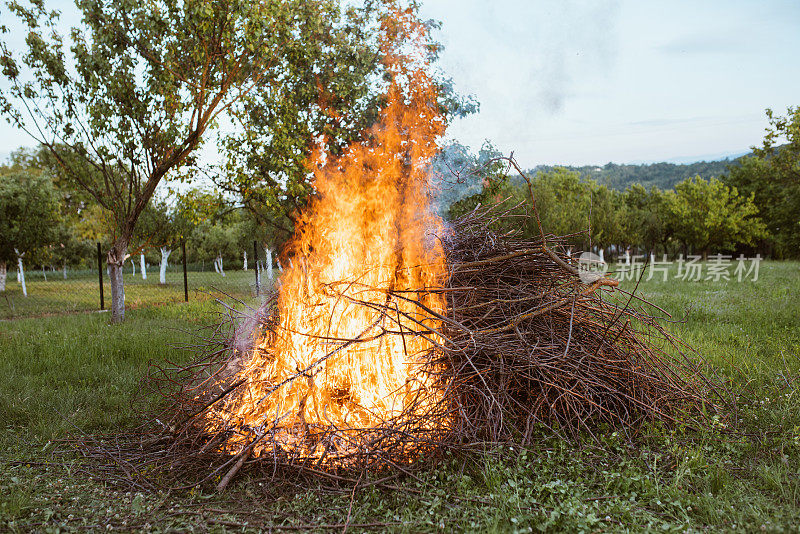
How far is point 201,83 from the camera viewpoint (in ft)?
29.0

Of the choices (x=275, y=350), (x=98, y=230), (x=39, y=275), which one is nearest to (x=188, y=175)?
(x=275, y=350)

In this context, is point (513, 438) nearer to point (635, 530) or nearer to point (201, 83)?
point (635, 530)

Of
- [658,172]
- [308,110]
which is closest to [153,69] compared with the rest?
[308,110]

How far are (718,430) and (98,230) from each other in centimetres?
2692

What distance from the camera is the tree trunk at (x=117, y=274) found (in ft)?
31.6

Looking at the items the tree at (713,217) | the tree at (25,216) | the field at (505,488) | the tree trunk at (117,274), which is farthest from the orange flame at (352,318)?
the tree at (713,217)

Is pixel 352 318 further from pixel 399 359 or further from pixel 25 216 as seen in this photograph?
pixel 25 216

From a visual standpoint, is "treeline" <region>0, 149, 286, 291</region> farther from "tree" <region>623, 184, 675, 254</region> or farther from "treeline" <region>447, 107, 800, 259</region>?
"tree" <region>623, 184, 675, 254</region>

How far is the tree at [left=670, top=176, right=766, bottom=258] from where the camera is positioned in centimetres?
3500

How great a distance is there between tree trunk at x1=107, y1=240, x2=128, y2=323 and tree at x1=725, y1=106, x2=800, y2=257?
2493cm

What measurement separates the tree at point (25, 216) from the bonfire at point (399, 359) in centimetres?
1629

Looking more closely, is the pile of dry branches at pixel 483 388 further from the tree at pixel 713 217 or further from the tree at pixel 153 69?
the tree at pixel 713 217

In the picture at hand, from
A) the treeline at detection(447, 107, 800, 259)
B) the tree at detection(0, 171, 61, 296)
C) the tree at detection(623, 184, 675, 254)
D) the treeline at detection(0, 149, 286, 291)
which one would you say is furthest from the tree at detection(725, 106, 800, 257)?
the tree at detection(0, 171, 61, 296)

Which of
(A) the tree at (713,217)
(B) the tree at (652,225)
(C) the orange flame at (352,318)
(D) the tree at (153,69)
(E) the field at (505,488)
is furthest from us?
(B) the tree at (652,225)
